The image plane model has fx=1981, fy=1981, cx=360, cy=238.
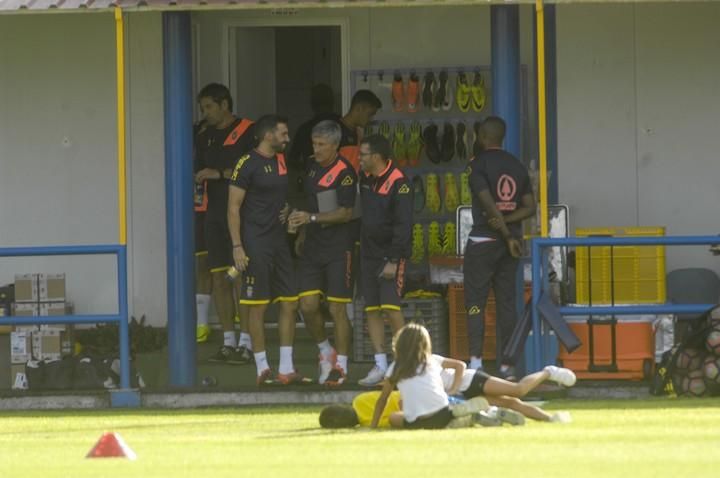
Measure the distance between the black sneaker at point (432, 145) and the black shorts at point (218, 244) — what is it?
2.14 m

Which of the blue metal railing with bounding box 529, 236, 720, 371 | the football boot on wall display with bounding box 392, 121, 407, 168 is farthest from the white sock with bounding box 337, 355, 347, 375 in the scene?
the football boot on wall display with bounding box 392, 121, 407, 168

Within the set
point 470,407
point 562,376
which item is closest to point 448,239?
point 562,376

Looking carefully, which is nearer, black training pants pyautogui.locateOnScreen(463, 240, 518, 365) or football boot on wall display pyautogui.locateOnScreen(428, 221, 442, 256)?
black training pants pyautogui.locateOnScreen(463, 240, 518, 365)

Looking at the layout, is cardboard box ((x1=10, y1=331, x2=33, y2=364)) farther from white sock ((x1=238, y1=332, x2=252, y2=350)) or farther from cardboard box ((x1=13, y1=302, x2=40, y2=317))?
white sock ((x1=238, y1=332, x2=252, y2=350))

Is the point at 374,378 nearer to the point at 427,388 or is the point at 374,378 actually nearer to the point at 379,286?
the point at 379,286

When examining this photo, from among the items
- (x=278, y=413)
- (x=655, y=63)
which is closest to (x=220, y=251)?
(x=278, y=413)

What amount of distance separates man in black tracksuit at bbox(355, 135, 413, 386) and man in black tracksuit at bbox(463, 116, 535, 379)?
521 mm

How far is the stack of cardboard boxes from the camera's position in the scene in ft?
54.4

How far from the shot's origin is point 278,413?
14602mm

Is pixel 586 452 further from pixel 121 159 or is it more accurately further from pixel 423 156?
pixel 423 156

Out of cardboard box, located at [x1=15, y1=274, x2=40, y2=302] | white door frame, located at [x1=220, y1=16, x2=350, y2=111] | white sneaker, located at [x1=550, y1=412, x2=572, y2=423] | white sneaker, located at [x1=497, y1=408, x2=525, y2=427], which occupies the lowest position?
white sneaker, located at [x1=550, y1=412, x2=572, y2=423]

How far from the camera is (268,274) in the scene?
15.4m

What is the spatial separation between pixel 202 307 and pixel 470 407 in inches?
188

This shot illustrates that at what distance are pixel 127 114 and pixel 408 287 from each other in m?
3.06
